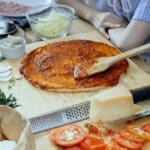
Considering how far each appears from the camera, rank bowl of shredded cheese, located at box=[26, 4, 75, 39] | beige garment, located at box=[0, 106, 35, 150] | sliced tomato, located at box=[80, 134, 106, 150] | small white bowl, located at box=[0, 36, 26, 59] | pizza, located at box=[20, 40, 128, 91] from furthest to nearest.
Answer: bowl of shredded cheese, located at box=[26, 4, 75, 39], small white bowl, located at box=[0, 36, 26, 59], pizza, located at box=[20, 40, 128, 91], sliced tomato, located at box=[80, 134, 106, 150], beige garment, located at box=[0, 106, 35, 150]

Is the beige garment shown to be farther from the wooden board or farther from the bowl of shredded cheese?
the bowl of shredded cheese

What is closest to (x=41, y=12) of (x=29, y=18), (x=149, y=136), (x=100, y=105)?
(x=29, y=18)

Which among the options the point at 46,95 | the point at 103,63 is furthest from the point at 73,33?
the point at 46,95

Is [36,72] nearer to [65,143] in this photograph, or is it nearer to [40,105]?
[40,105]

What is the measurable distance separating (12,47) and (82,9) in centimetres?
47

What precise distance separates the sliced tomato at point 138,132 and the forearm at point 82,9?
0.71 meters

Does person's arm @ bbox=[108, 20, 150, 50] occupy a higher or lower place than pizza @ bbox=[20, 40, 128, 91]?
higher

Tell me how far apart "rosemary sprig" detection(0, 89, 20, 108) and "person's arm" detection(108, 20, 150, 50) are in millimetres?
488

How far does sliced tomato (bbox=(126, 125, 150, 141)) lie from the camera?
104 cm

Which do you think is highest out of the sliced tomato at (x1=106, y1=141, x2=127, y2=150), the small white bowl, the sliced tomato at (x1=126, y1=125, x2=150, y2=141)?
the sliced tomato at (x1=126, y1=125, x2=150, y2=141)

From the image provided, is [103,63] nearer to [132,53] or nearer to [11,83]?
[132,53]

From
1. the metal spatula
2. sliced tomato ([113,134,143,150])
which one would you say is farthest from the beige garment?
the metal spatula

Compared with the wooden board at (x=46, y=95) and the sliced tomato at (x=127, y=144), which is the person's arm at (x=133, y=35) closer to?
the wooden board at (x=46, y=95)

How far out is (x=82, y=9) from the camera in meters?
1.77
